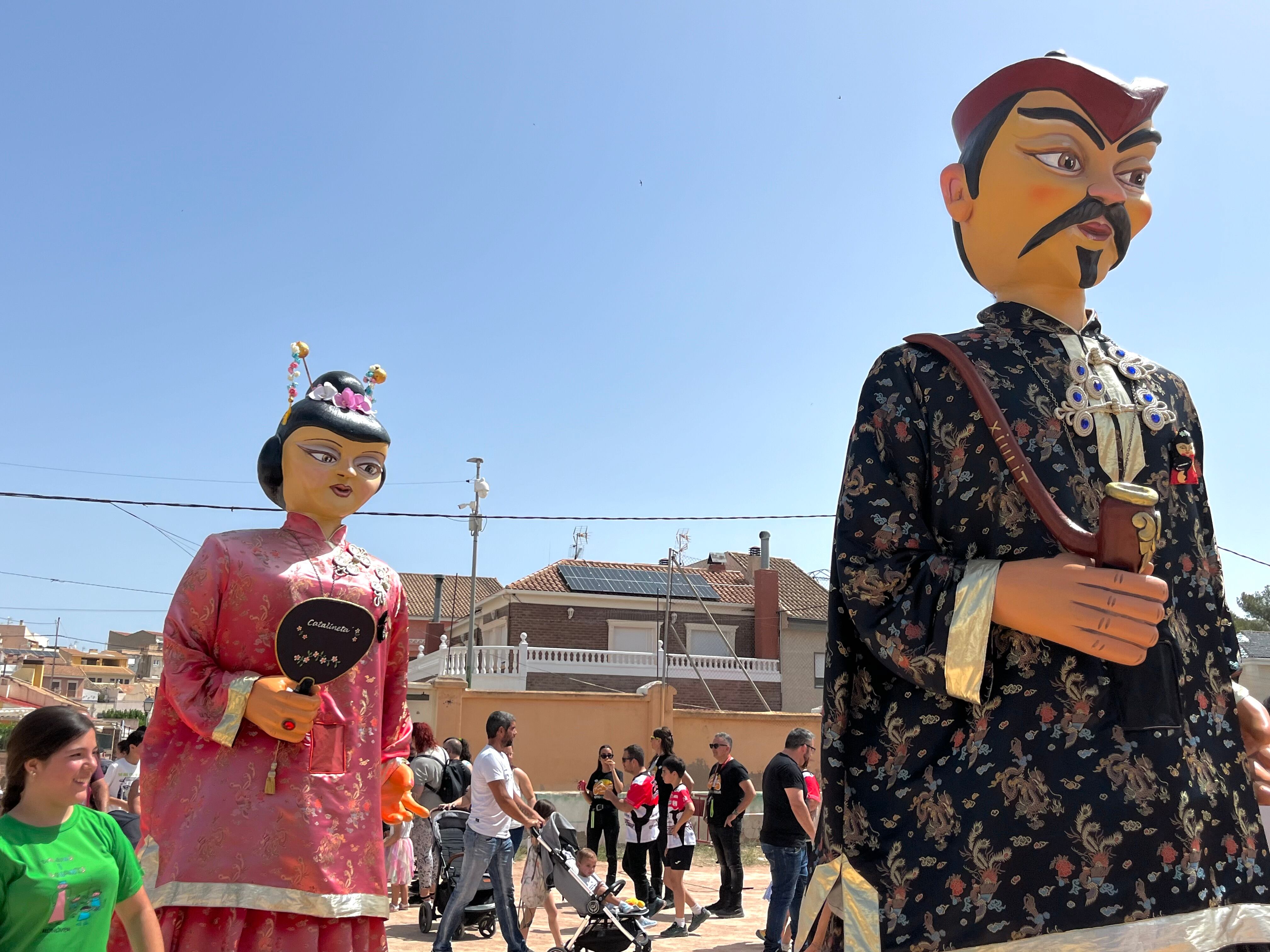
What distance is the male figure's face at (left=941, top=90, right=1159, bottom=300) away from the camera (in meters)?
2.39

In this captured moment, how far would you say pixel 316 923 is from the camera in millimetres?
3539

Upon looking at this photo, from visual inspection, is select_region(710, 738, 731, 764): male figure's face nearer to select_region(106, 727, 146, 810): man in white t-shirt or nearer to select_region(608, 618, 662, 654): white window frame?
select_region(106, 727, 146, 810): man in white t-shirt

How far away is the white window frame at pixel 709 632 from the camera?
3284cm

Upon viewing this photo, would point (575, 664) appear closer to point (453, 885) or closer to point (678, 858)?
point (678, 858)


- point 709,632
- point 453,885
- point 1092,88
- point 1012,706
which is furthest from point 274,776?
point 709,632

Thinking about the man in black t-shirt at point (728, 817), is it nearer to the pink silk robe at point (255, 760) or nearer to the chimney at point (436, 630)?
the pink silk robe at point (255, 760)

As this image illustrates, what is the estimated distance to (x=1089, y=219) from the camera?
2.39 m

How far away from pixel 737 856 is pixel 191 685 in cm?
770

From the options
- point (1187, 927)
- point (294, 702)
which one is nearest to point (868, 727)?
point (1187, 927)

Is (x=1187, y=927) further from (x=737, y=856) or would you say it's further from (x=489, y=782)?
(x=737, y=856)

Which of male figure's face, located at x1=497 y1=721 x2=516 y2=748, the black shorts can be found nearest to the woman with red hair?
male figure's face, located at x1=497 y1=721 x2=516 y2=748

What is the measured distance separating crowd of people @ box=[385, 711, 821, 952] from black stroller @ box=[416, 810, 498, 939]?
132mm

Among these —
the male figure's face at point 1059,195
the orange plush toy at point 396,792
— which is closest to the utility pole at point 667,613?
the orange plush toy at point 396,792

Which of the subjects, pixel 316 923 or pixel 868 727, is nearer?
pixel 868 727
